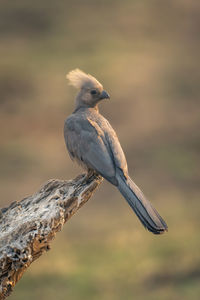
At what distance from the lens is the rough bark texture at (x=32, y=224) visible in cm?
516

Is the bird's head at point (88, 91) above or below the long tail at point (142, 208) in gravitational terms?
above

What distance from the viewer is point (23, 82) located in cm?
1959

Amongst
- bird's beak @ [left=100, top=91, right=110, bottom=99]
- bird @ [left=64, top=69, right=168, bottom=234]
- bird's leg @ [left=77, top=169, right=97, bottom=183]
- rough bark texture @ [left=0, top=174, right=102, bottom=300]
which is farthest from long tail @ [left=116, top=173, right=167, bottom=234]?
bird's beak @ [left=100, top=91, right=110, bottom=99]

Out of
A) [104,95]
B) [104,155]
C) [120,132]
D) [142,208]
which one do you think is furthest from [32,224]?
[120,132]

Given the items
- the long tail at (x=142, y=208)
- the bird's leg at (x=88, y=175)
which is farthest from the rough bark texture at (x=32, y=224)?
the long tail at (x=142, y=208)

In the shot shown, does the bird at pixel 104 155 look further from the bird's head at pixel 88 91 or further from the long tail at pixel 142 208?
the bird's head at pixel 88 91

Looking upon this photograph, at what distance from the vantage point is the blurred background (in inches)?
442

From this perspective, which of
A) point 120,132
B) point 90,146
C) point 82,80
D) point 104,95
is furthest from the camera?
point 120,132

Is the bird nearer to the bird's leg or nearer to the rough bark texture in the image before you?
the bird's leg

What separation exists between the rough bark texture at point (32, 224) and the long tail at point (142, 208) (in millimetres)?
488

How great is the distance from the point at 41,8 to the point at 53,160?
31.4 ft

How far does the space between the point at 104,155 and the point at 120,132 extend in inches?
416

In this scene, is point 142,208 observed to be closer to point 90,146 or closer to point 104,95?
point 90,146

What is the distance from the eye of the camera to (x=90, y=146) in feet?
21.9
